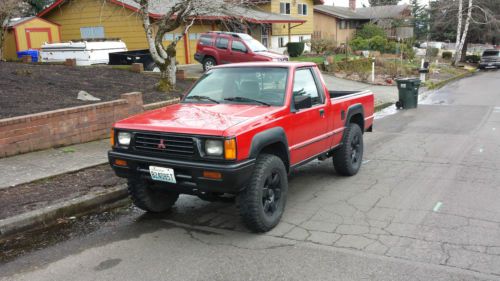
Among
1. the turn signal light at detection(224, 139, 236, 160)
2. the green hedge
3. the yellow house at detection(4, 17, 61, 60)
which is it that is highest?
the yellow house at detection(4, 17, 61, 60)

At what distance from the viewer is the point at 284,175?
534cm

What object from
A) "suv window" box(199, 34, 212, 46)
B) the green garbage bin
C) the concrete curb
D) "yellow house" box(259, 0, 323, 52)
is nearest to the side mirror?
the concrete curb

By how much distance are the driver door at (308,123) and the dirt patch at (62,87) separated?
5741mm

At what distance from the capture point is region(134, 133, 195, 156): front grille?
4738mm

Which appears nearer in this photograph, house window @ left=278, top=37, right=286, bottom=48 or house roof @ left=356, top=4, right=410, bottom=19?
house window @ left=278, top=37, right=286, bottom=48

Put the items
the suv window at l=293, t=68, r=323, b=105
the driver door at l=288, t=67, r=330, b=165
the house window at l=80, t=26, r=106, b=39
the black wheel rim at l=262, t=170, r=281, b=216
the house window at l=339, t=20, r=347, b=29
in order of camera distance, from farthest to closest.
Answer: the house window at l=339, t=20, r=347, b=29, the house window at l=80, t=26, r=106, b=39, the suv window at l=293, t=68, r=323, b=105, the driver door at l=288, t=67, r=330, b=165, the black wheel rim at l=262, t=170, r=281, b=216

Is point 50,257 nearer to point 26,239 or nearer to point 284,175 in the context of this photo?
point 26,239

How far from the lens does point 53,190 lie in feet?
20.9

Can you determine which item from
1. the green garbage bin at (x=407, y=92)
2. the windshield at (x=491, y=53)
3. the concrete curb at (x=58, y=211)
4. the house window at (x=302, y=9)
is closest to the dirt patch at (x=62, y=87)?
the concrete curb at (x=58, y=211)

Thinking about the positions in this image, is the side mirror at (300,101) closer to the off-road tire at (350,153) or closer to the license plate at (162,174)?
the off-road tire at (350,153)

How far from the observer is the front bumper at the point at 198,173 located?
4.55m

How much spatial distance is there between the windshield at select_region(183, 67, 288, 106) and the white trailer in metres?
17.8

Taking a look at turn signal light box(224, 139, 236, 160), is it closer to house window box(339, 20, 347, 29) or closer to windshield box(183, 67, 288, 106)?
windshield box(183, 67, 288, 106)

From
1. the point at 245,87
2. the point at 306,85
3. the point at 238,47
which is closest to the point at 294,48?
the point at 238,47
